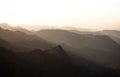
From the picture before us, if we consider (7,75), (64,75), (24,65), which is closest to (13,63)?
(24,65)

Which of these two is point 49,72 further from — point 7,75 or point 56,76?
point 7,75

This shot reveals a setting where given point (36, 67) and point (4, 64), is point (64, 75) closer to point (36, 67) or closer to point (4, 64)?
point (36, 67)

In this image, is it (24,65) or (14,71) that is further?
(24,65)

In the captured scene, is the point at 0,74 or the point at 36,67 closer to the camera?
the point at 0,74

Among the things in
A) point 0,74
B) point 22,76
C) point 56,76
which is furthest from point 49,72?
point 0,74

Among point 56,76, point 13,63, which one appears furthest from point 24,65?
point 56,76

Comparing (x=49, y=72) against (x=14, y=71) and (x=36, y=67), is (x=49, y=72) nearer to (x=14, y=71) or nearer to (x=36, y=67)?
(x=36, y=67)
